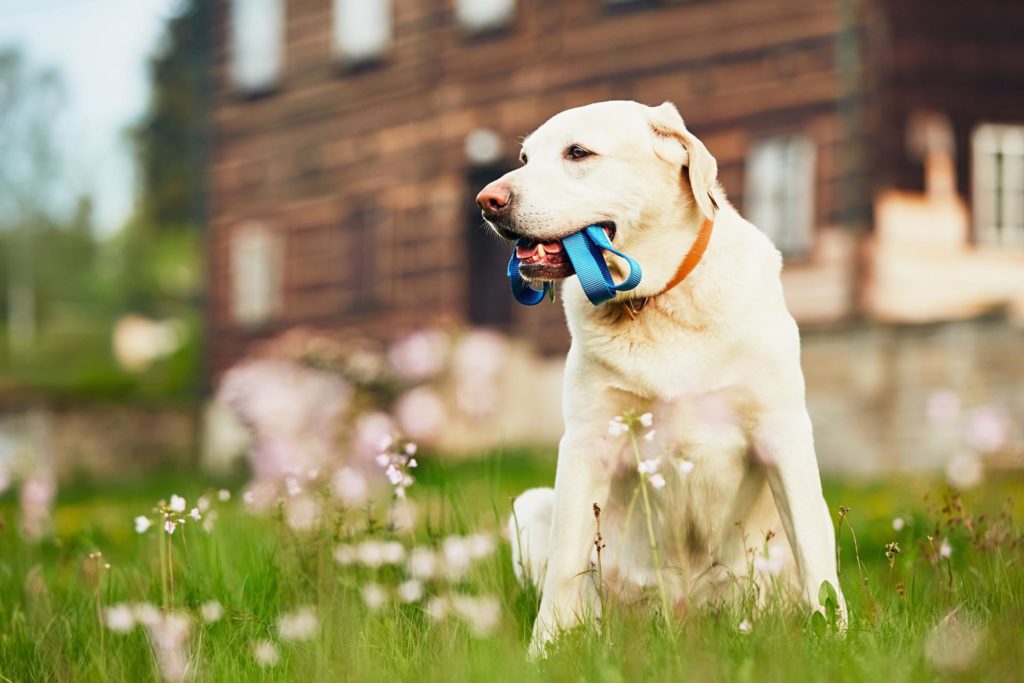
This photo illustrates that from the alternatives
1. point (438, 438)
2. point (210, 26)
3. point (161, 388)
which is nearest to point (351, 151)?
point (210, 26)

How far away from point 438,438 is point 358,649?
9.71 m

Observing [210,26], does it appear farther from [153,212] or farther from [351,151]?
[153,212]

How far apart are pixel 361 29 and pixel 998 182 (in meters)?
9.69

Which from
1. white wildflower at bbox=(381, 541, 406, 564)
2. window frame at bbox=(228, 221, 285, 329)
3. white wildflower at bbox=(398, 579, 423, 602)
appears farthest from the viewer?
window frame at bbox=(228, 221, 285, 329)

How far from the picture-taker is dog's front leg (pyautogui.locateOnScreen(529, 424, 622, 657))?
3779 mm

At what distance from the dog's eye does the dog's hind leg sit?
1096 mm

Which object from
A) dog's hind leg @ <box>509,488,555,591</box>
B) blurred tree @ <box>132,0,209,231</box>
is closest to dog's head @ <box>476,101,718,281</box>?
dog's hind leg @ <box>509,488,555,591</box>

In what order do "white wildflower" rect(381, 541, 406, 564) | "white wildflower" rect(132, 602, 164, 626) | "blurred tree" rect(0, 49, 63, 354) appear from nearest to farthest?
1. "white wildflower" rect(132, 602, 164, 626)
2. "white wildflower" rect(381, 541, 406, 564)
3. "blurred tree" rect(0, 49, 63, 354)

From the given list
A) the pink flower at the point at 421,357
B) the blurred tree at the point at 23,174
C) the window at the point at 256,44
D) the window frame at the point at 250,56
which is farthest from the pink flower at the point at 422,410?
the blurred tree at the point at 23,174

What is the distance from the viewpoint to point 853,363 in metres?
13.0

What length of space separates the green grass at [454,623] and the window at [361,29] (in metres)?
14.5

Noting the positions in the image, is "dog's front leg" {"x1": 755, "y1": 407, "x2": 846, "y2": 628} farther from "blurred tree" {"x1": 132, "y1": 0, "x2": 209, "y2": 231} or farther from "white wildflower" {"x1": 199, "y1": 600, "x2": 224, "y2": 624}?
"blurred tree" {"x1": 132, "y1": 0, "x2": 209, "y2": 231}

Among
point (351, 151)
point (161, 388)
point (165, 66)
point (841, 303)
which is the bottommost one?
point (161, 388)

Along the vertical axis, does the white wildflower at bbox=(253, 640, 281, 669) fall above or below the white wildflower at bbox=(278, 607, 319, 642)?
below
